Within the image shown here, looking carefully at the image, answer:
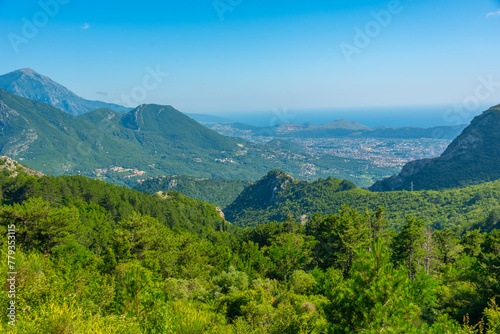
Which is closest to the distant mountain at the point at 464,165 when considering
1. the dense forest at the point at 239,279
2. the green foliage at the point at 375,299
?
the dense forest at the point at 239,279

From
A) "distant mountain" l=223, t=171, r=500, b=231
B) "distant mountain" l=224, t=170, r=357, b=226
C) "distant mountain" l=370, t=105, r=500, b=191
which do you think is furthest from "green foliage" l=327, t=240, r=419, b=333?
"distant mountain" l=370, t=105, r=500, b=191

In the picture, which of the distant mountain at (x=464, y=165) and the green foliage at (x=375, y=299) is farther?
the distant mountain at (x=464, y=165)

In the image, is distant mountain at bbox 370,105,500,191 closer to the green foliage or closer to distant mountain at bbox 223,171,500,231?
distant mountain at bbox 223,171,500,231

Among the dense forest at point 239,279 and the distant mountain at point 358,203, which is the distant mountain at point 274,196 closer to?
the distant mountain at point 358,203

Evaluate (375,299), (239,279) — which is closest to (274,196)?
(239,279)

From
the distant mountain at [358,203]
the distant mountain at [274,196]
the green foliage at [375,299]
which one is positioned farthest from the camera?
the distant mountain at [274,196]

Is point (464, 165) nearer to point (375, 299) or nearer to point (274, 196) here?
point (274, 196)

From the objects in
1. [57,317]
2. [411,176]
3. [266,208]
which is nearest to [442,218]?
[411,176]
